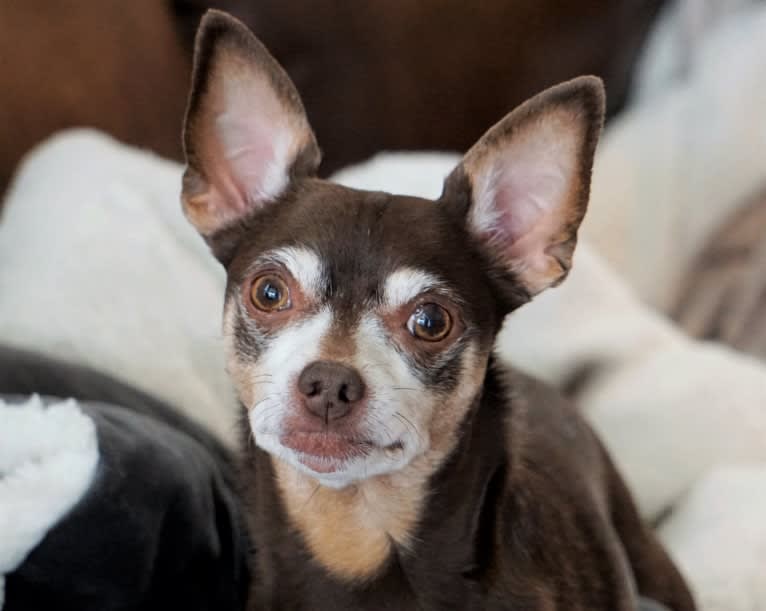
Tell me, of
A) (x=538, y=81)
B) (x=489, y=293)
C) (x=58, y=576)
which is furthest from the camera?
(x=538, y=81)

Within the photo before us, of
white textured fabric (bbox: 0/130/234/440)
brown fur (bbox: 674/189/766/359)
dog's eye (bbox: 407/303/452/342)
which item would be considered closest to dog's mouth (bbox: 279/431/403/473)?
dog's eye (bbox: 407/303/452/342)

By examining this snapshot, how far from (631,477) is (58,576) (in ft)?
3.42

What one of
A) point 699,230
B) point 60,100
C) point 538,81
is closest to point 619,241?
point 699,230

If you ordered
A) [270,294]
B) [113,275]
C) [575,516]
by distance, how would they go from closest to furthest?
[270,294], [575,516], [113,275]

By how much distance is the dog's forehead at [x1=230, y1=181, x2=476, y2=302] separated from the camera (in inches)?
37.2

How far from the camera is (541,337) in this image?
1728 millimetres

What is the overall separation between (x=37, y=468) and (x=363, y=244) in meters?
0.35

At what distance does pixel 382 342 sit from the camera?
94cm

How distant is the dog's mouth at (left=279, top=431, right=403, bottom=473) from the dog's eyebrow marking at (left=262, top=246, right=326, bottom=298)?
→ 132 mm

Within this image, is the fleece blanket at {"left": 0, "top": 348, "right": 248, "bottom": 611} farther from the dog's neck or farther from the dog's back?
the dog's back

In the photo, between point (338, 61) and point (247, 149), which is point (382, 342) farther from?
point (338, 61)

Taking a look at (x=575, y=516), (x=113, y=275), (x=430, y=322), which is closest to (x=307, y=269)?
(x=430, y=322)

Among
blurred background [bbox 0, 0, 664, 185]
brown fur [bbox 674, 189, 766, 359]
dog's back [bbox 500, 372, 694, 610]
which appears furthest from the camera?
brown fur [bbox 674, 189, 766, 359]

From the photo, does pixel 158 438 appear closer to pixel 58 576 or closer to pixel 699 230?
pixel 58 576
